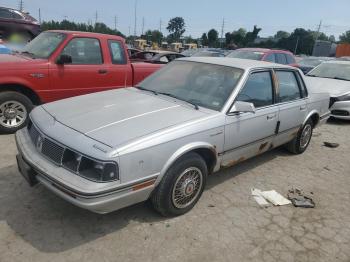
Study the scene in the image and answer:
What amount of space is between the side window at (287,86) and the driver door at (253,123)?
0.27 meters

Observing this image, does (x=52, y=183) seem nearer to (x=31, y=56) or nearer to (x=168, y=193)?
(x=168, y=193)

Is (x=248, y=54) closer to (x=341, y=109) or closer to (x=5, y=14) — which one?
(x=341, y=109)

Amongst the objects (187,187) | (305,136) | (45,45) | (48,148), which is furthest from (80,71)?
(305,136)

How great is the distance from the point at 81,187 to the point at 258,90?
2.68 m

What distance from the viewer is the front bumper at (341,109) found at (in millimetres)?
8328

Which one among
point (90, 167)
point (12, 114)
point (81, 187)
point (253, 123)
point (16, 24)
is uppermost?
point (16, 24)

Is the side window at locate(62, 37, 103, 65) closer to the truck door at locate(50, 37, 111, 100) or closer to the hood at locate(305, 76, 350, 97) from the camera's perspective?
the truck door at locate(50, 37, 111, 100)

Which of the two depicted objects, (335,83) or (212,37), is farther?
(212,37)

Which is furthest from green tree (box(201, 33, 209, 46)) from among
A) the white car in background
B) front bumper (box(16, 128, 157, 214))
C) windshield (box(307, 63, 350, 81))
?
front bumper (box(16, 128, 157, 214))

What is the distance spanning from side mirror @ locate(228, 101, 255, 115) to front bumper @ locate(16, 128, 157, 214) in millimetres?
1318

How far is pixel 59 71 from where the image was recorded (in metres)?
5.89

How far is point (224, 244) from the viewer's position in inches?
127

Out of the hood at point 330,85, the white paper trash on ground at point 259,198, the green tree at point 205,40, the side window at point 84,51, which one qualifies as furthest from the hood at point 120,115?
the green tree at point 205,40

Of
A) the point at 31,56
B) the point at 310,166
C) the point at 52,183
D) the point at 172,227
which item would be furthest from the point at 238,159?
the point at 31,56
